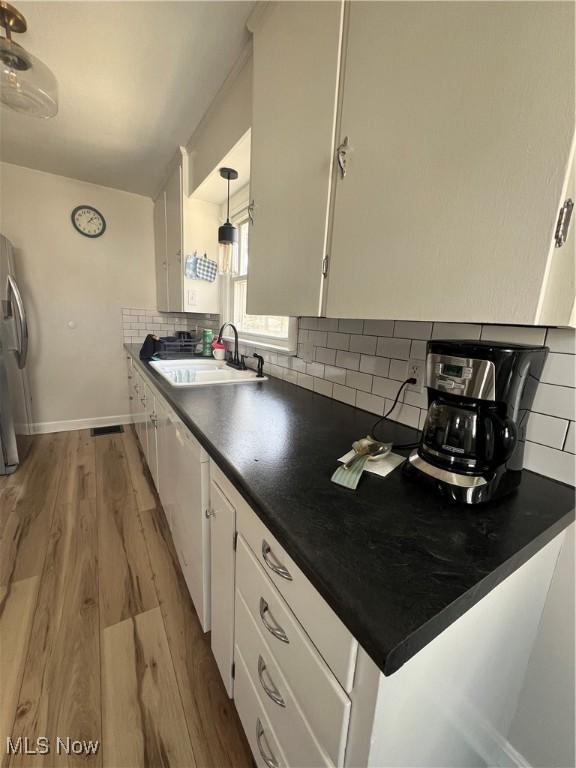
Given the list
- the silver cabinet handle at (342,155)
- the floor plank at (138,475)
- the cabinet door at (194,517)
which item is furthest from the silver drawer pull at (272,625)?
the floor plank at (138,475)

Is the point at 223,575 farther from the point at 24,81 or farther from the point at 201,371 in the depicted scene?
the point at 24,81

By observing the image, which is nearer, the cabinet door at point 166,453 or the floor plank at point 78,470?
the cabinet door at point 166,453

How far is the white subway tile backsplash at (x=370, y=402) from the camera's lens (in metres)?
1.16

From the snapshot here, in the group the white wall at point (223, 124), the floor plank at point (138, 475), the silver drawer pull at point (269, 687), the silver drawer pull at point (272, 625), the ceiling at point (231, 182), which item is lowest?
the floor plank at point (138, 475)

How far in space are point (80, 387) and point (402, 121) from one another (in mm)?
3558

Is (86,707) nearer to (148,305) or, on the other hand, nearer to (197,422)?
(197,422)

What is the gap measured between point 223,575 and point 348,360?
902 mm

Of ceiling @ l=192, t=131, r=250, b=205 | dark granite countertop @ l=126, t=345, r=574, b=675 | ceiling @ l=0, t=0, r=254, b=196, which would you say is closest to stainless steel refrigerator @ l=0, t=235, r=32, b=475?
ceiling @ l=0, t=0, r=254, b=196

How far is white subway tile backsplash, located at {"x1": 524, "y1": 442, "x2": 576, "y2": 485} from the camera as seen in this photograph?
2.36 ft

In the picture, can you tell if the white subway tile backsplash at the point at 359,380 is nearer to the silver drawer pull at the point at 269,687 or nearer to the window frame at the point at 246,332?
the window frame at the point at 246,332

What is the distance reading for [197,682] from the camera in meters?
1.07

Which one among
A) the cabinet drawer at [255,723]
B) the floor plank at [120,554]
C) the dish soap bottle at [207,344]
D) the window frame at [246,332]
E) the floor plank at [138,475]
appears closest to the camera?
the cabinet drawer at [255,723]

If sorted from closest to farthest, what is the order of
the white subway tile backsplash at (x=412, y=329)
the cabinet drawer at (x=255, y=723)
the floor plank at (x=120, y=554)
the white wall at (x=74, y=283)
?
the cabinet drawer at (x=255, y=723) → the white subway tile backsplash at (x=412, y=329) → the floor plank at (x=120, y=554) → the white wall at (x=74, y=283)

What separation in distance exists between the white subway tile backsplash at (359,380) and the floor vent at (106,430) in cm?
283
